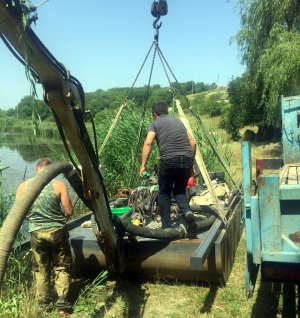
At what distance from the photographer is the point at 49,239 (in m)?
4.35

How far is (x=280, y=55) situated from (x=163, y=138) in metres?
13.8

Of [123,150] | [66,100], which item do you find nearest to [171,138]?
[66,100]

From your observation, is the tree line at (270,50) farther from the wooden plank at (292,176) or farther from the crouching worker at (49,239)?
the crouching worker at (49,239)

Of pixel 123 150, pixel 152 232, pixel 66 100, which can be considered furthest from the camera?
pixel 123 150

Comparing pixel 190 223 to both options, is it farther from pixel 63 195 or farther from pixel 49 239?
pixel 49 239

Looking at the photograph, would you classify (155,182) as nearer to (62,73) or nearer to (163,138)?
(163,138)

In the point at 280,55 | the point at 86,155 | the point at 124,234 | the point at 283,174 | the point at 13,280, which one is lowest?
the point at 13,280

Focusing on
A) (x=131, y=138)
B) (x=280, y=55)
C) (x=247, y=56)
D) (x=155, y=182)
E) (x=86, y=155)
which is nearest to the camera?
(x=86, y=155)

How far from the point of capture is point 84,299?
4559 mm

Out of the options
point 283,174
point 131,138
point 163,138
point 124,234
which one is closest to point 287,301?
point 283,174

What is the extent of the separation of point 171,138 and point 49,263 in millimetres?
1974

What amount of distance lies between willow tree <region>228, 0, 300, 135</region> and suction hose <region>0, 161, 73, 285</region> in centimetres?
1553

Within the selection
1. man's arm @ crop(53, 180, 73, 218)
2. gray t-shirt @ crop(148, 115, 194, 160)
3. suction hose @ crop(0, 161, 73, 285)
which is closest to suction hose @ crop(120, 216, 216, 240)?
man's arm @ crop(53, 180, 73, 218)

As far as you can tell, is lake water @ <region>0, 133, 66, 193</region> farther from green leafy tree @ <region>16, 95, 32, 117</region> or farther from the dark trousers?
green leafy tree @ <region>16, 95, 32, 117</region>
